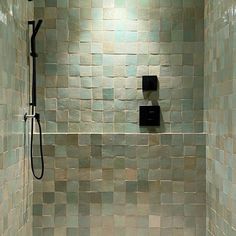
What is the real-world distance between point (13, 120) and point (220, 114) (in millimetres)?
1173

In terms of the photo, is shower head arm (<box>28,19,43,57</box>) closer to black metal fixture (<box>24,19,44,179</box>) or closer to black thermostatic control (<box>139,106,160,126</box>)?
black metal fixture (<box>24,19,44,179</box>)

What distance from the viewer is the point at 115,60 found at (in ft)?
9.55

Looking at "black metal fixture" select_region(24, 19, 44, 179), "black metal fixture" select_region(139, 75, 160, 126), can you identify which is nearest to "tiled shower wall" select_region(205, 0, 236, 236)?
"black metal fixture" select_region(139, 75, 160, 126)

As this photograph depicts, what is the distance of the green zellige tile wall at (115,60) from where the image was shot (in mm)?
2902

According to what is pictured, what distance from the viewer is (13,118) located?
2.41 m

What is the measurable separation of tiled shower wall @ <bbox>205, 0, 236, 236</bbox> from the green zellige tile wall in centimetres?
16

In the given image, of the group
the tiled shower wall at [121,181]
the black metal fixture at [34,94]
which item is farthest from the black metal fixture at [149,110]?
the black metal fixture at [34,94]

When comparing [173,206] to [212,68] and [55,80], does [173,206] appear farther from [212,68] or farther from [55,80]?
[55,80]

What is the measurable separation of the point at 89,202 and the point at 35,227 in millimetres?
392

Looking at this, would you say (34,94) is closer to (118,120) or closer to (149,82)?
(118,120)

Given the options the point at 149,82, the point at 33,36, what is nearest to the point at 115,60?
the point at 149,82

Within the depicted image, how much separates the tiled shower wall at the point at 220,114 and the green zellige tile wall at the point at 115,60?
16 centimetres

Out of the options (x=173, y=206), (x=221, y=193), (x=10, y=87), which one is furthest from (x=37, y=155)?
(x=221, y=193)

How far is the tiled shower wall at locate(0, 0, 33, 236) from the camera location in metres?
2.21
